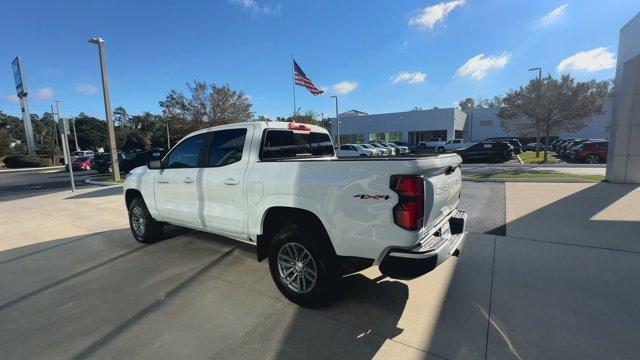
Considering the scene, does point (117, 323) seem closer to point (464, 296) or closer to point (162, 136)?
point (464, 296)

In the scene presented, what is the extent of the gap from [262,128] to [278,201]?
3.45 feet

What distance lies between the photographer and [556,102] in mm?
21234

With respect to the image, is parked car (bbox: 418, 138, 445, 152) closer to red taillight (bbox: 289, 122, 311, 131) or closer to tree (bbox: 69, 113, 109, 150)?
red taillight (bbox: 289, 122, 311, 131)

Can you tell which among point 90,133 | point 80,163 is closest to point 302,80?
point 80,163

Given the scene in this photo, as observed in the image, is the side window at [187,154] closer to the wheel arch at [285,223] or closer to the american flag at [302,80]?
the wheel arch at [285,223]

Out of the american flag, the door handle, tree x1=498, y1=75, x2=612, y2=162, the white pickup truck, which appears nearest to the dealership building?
tree x1=498, y1=75, x2=612, y2=162

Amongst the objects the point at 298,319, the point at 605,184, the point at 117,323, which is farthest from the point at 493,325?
the point at 605,184

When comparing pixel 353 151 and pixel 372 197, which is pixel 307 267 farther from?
pixel 353 151

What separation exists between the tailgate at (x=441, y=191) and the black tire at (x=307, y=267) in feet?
3.36

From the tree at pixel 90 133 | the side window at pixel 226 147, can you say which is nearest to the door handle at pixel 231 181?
the side window at pixel 226 147

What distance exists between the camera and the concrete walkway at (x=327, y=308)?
2.78 meters

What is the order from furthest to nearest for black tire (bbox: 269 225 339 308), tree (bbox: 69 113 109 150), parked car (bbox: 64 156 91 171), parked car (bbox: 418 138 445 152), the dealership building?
tree (bbox: 69 113 109 150)
the dealership building
parked car (bbox: 418 138 445 152)
parked car (bbox: 64 156 91 171)
black tire (bbox: 269 225 339 308)

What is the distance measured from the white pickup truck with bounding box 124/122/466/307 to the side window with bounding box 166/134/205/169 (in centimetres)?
2

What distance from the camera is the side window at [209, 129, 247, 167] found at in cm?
404
